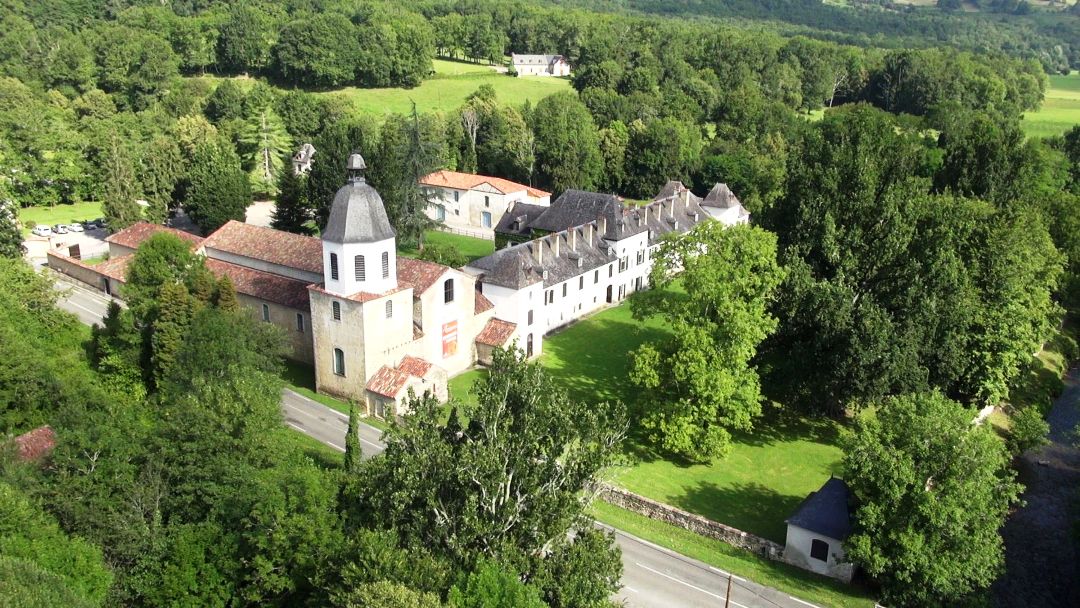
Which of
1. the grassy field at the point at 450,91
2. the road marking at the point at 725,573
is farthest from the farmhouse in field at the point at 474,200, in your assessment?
the road marking at the point at 725,573

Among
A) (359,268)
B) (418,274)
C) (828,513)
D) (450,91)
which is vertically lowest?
(828,513)

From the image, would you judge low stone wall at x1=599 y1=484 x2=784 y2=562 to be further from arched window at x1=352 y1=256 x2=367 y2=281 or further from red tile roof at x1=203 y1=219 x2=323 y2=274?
red tile roof at x1=203 y1=219 x2=323 y2=274

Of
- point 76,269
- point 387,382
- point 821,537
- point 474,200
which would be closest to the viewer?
point 821,537

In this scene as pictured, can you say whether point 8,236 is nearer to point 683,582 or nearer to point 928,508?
point 683,582

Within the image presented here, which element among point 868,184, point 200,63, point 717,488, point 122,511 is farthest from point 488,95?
point 122,511

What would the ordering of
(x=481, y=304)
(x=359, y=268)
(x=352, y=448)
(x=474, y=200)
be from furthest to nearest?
(x=474, y=200)
(x=481, y=304)
(x=359, y=268)
(x=352, y=448)

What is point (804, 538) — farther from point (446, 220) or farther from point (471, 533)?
point (446, 220)

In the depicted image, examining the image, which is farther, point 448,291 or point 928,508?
point 448,291

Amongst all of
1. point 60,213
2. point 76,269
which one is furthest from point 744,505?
point 60,213

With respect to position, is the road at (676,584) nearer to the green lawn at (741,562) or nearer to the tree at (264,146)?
the green lawn at (741,562)
